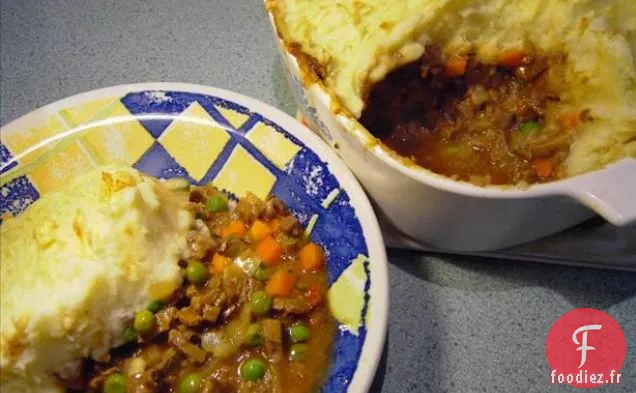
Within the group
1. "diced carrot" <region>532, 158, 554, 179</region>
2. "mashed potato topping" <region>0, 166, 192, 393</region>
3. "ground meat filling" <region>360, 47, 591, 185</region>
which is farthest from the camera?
"ground meat filling" <region>360, 47, 591, 185</region>

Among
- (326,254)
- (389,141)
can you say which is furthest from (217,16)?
(326,254)

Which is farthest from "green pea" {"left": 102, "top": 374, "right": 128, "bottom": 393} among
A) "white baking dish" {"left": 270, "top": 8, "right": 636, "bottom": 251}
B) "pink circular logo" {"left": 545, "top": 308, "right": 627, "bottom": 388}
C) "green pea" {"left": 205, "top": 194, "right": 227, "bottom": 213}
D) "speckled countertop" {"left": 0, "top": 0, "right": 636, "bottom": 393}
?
"pink circular logo" {"left": 545, "top": 308, "right": 627, "bottom": 388}

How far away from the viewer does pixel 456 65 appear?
194 centimetres

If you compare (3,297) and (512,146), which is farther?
(512,146)

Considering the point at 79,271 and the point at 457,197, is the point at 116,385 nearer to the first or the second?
the point at 79,271

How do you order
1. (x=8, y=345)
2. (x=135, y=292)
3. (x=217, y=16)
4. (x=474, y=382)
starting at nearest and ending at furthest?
(x=8, y=345)
(x=135, y=292)
(x=474, y=382)
(x=217, y=16)

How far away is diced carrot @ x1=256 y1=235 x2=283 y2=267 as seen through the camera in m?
1.84

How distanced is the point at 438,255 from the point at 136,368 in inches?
37.0

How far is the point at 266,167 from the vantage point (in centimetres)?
199

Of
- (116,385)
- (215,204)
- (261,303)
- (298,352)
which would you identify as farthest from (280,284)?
(116,385)

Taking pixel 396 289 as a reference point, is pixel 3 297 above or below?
above

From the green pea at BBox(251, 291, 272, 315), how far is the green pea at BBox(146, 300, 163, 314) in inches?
9.6

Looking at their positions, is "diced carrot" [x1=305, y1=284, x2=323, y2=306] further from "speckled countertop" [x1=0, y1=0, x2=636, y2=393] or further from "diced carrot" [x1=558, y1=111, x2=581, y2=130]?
"diced carrot" [x1=558, y1=111, x2=581, y2=130]

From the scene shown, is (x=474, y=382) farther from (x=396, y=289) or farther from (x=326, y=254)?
(x=326, y=254)
